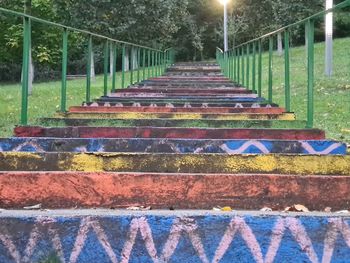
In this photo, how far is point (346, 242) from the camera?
262 centimetres

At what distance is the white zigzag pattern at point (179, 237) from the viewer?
2.61m

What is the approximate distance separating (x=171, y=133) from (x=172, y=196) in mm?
1995

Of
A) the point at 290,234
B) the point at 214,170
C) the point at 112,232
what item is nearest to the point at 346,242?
the point at 290,234

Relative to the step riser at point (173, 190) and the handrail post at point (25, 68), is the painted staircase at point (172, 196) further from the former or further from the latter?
the handrail post at point (25, 68)

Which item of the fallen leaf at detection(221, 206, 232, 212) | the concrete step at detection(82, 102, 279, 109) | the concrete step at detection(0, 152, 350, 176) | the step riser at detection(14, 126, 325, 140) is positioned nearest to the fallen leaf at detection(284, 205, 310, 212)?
the fallen leaf at detection(221, 206, 232, 212)

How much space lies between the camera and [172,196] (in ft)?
11.2

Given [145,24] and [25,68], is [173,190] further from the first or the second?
[145,24]

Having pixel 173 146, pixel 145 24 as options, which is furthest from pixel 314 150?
pixel 145 24

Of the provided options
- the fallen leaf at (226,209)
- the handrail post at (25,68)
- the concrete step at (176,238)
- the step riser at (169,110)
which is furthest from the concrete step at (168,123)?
the concrete step at (176,238)

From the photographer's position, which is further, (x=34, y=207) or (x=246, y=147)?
(x=246, y=147)

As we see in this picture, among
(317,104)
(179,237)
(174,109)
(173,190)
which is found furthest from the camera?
(317,104)

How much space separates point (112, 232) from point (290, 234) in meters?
0.81

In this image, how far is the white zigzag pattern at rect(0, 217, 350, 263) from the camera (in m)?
2.61

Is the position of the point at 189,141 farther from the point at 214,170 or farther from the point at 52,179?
the point at 52,179
